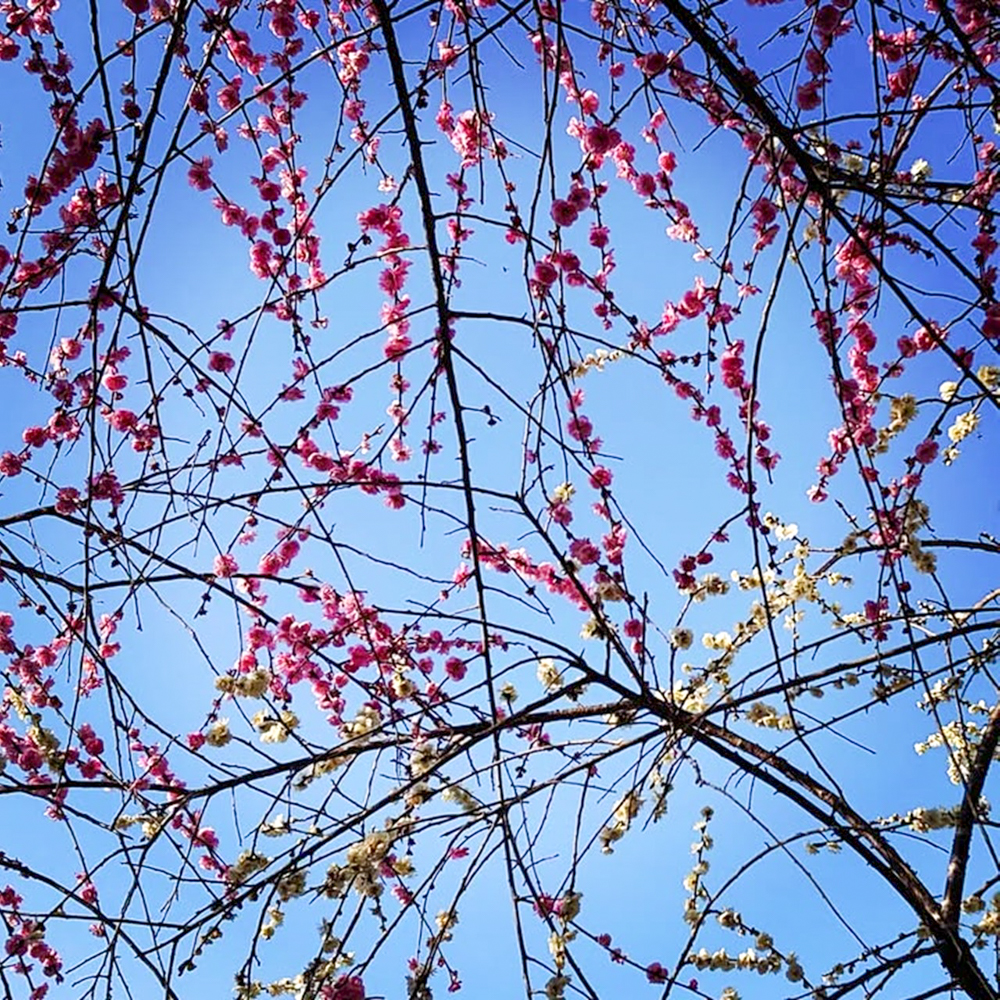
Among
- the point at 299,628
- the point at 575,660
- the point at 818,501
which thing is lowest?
the point at 575,660

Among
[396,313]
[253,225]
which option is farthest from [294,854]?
[253,225]

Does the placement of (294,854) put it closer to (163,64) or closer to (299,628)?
(299,628)

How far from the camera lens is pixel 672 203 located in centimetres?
396

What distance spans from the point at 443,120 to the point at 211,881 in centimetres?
284

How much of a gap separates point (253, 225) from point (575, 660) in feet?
6.95

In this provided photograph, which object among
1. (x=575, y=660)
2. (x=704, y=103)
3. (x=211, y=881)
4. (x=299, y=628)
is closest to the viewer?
(x=211, y=881)

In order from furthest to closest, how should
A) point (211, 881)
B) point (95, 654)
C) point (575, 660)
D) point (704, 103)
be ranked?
point (575, 660) < point (704, 103) < point (211, 881) < point (95, 654)

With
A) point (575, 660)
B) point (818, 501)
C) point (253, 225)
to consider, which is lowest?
point (575, 660)

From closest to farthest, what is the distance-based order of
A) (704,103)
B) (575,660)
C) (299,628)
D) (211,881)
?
(211,881) < (704,103) < (575,660) < (299,628)

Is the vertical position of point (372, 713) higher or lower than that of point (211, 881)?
higher

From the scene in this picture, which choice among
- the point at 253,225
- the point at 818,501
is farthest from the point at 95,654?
the point at 818,501

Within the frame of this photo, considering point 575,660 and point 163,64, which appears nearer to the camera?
point 163,64

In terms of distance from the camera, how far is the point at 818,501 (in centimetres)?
436

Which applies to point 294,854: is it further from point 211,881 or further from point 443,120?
point 443,120
